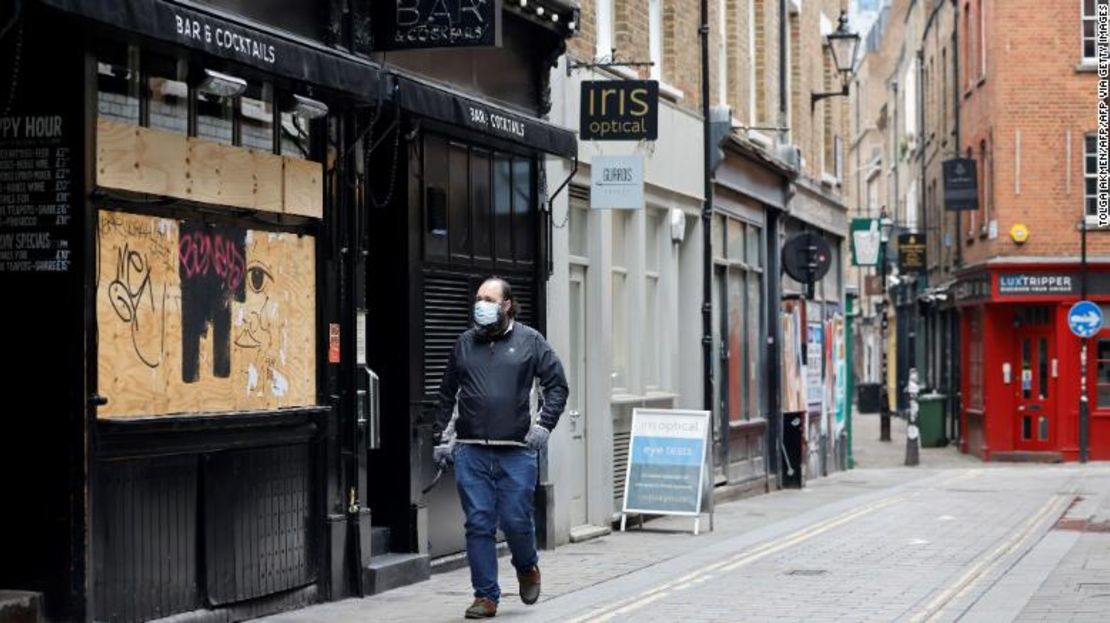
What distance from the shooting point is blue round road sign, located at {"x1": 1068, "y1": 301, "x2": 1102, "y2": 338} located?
3612 cm

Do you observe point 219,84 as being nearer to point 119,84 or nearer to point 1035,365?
point 119,84

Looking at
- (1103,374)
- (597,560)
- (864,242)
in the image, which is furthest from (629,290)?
(1103,374)

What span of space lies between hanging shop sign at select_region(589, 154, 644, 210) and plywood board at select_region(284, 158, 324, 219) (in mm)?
5143

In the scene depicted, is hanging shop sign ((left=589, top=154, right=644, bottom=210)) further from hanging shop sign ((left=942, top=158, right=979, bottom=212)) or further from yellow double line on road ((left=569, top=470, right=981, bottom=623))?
hanging shop sign ((left=942, top=158, right=979, bottom=212))

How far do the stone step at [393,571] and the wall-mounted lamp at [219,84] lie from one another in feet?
11.9

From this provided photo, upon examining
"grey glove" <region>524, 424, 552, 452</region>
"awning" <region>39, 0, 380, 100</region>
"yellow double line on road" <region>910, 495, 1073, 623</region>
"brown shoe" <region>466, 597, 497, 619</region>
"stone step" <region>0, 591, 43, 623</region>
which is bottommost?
"yellow double line on road" <region>910, 495, 1073, 623</region>

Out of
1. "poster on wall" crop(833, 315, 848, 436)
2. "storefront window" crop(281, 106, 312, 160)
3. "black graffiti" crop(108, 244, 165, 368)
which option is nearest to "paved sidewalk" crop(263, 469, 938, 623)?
"black graffiti" crop(108, 244, 165, 368)

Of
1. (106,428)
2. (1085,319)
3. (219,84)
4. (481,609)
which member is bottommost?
(481,609)

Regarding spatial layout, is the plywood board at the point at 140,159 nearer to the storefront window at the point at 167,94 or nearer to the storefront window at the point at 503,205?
the storefront window at the point at 167,94

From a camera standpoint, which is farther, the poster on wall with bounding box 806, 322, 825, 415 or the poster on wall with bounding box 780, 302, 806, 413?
the poster on wall with bounding box 806, 322, 825, 415

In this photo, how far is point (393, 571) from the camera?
13.7 meters

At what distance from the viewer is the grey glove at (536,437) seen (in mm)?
11711

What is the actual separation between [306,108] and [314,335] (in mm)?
1516

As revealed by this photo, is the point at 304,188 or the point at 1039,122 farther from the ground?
the point at 1039,122
